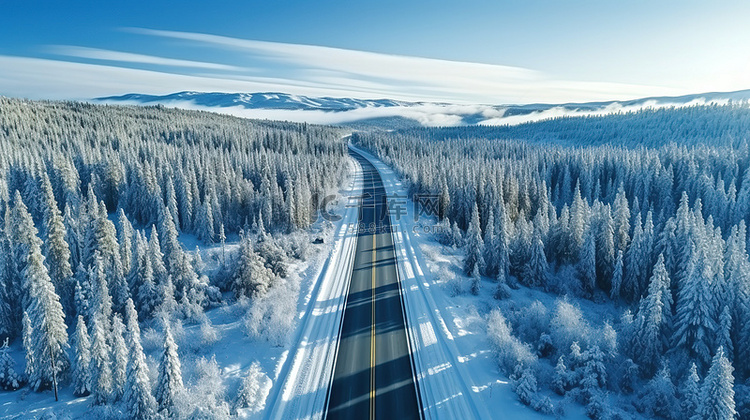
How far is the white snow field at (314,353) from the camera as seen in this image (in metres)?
24.2

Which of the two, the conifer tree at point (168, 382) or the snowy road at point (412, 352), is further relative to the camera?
the snowy road at point (412, 352)

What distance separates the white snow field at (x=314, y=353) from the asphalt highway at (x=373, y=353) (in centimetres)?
78

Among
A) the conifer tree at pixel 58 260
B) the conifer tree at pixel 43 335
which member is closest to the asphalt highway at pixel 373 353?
the conifer tree at pixel 43 335

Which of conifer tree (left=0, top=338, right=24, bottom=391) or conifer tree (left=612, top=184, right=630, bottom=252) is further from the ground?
conifer tree (left=612, top=184, right=630, bottom=252)

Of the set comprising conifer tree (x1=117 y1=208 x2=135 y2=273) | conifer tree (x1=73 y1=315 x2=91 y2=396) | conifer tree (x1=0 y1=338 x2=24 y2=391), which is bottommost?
conifer tree (x1=0 y1=338 x2=24 y2=391)

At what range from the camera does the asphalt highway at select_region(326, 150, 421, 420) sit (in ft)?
79.7

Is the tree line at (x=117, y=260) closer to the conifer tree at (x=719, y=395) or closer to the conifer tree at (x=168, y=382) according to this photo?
the conifer tree at (x=168, y=382)

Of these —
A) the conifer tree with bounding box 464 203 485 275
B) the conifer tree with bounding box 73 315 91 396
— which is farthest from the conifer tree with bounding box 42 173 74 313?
the conifer tree with bounding box 464 203 485 275

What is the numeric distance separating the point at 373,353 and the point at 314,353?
4919 millimetres

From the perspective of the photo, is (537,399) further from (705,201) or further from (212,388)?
(705,201)

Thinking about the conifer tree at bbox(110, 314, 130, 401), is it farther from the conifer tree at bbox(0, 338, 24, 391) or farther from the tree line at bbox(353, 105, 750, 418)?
the tree line at bbox(353, 105, 750, 418)

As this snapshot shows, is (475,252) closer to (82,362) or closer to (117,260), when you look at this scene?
(82,362)

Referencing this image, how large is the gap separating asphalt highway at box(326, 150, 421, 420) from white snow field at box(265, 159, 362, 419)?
0.78 meters

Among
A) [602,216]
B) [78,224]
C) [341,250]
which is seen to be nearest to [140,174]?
[78,224]
